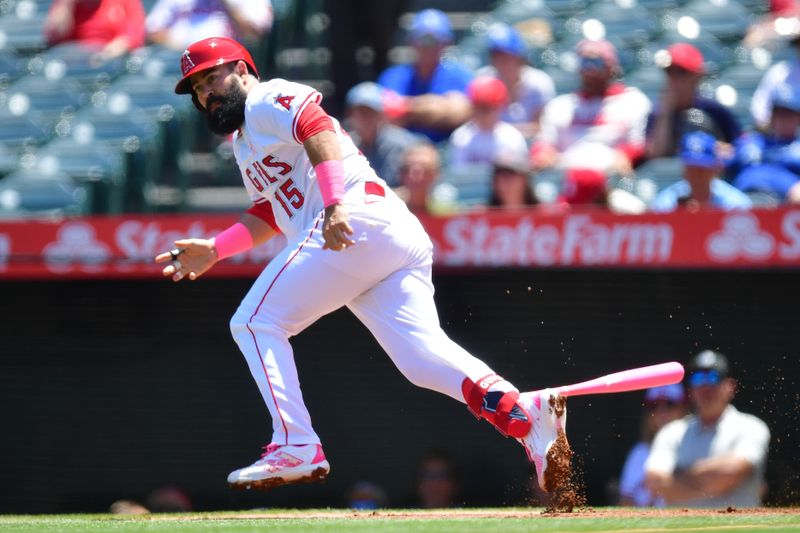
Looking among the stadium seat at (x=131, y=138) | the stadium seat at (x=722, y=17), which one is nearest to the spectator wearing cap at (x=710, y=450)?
the stadium seat at (x=722, y=17)

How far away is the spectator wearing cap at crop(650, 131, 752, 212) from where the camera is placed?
6.52 metres

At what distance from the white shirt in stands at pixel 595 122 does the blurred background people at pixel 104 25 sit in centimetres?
334

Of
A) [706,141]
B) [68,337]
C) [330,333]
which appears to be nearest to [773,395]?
[706,141]

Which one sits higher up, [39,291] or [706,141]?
[706,141]

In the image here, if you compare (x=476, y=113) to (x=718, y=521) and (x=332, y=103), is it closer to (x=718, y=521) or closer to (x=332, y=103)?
(x=332, y=103)

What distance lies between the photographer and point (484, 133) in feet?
25.9

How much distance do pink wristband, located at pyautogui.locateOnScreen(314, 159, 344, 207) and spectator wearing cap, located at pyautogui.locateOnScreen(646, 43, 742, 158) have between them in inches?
138

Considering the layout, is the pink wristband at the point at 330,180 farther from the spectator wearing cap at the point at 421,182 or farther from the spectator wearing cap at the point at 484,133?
the spectator wearing cap at the point at 484,133

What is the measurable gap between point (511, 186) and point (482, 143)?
101 centimetres

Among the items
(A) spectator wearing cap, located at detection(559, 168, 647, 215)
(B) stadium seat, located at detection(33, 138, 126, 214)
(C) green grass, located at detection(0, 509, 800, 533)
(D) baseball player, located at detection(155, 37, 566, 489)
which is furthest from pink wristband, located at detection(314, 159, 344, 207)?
(B) stadium seat, located at detection(33, 138, 126, 214)

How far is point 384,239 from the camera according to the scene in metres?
4.47

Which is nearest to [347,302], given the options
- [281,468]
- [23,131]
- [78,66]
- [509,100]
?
[281,468]

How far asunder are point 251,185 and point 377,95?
130 inches

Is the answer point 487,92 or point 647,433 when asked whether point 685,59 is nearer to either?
point 487,92
